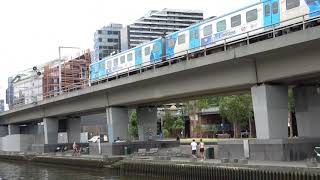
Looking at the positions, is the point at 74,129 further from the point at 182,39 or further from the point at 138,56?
the point at 182,39

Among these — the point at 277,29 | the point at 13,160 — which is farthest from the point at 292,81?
the point at 13,160

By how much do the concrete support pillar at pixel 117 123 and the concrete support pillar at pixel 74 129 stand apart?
27896 millimetres

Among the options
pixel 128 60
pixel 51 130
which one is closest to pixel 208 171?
pixel 128 60

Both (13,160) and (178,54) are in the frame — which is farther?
(13,160)

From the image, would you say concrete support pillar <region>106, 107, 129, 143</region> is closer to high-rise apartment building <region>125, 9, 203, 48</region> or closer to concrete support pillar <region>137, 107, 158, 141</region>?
concrete support pillar <region>137, 107, 158, 141</region>

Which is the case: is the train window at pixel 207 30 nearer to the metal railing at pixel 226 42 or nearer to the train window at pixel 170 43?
the metal railing at pixel 226 42

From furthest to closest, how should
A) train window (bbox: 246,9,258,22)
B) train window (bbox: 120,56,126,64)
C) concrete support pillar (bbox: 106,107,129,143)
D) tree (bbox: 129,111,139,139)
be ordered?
1. tree (bbox: 129,111,139,139)
2. train window (bbox: 120,56,126,64)
3. concrete support pillar (bbox: 106,107,129,143)
4. train window (bbox: 246,9,258,22)

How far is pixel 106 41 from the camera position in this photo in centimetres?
14375

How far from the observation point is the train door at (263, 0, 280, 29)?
34.0 metres

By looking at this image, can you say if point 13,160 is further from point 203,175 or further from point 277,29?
point 277,29

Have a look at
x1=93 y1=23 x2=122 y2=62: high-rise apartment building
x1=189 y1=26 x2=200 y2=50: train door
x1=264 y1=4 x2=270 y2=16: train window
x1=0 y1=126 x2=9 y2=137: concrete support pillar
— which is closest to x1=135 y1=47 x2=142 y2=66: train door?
x1=189 y1=26 x2=200 y2=50: train door

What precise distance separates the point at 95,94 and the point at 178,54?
1594 cm

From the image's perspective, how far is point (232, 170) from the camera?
30172 mm

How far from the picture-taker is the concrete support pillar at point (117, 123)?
53.7 meters
